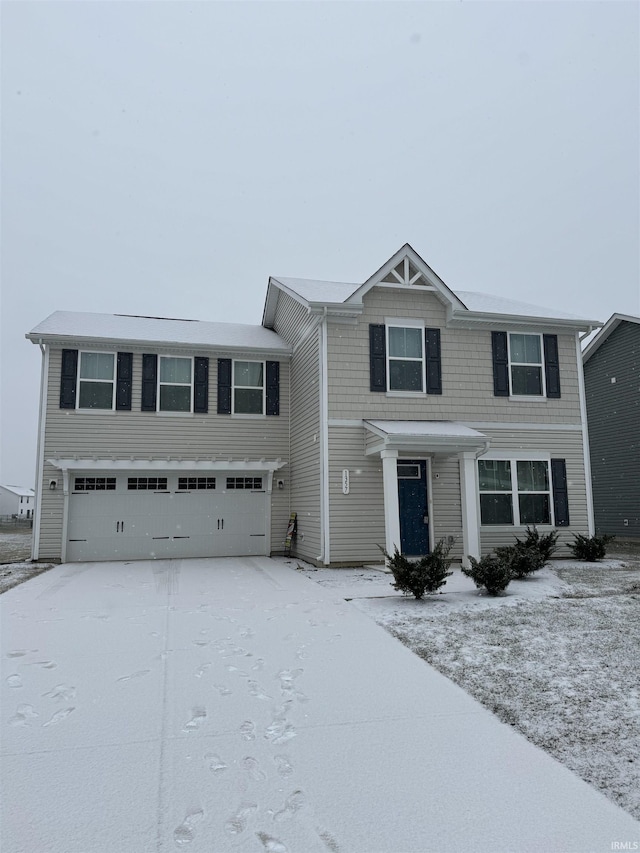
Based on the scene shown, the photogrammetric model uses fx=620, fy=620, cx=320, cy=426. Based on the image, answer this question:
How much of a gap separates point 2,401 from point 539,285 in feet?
248

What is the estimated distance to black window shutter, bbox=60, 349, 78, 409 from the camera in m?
14.0

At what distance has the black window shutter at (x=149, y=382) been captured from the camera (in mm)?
14383

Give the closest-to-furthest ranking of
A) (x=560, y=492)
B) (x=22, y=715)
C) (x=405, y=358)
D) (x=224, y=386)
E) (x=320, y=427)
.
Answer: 1. (x=22, y=715)
2. (x=320, y=427)
3. (x=405, y=358)
4. (x=560, y=492)
5. (x=224, y=386)

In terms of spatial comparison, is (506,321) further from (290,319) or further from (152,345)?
(152,345)

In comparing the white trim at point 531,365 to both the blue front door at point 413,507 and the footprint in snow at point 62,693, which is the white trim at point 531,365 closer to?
the blue front door at point 413,507

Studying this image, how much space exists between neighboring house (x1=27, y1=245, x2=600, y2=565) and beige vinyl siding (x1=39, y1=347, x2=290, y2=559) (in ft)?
0.11

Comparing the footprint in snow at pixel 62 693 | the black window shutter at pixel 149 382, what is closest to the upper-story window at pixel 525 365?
the black window shutter at pixel 149 382

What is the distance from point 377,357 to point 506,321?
10.6 feet

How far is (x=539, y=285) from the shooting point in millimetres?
94750

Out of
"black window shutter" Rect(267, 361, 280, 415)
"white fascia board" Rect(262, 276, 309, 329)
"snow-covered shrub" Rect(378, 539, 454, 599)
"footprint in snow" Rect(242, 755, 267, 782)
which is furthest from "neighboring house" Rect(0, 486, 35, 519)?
"footprint in snow" Rect(242, 755, 267, 782)

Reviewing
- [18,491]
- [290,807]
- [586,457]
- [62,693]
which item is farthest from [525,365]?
[18,491]

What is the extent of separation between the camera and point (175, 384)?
48.2 ft

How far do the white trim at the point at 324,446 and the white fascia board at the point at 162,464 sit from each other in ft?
8.54

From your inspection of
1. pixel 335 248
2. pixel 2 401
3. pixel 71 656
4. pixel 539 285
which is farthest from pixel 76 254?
pixel 71 656
